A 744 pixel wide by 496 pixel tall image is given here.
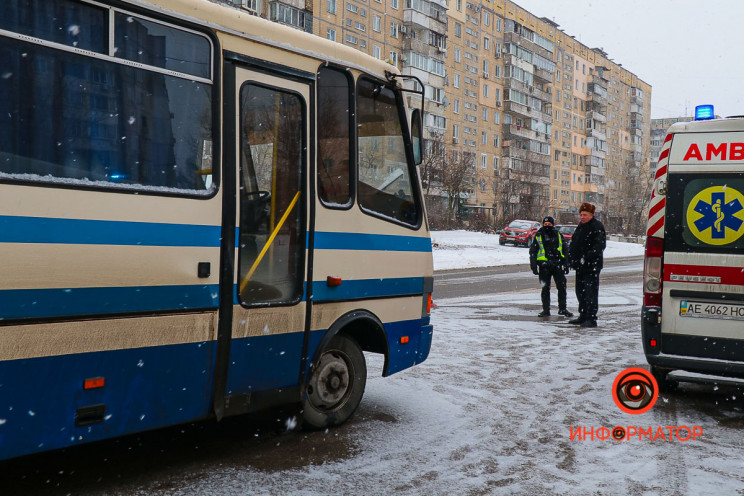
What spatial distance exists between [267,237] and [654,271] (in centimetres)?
388

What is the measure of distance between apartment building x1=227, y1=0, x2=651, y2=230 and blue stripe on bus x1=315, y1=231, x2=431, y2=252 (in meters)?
40.4

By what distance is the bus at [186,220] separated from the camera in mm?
3934

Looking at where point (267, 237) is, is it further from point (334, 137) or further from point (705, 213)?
point (705, 213)

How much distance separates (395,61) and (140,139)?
59.6 m

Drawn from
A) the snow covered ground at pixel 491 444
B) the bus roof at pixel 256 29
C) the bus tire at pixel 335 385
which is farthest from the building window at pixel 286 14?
the bus tire at pixel 335 385

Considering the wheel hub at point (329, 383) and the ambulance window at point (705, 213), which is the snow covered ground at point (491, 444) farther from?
the ambulance window at point (705, 213)

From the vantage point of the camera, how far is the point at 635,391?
7684 mm

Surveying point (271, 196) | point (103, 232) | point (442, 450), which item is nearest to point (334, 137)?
point (271, 196)

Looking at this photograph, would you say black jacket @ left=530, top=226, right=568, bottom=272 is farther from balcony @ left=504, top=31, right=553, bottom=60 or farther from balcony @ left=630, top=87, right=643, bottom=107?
balcony @ left=630, top=87, right=643, bottom=107

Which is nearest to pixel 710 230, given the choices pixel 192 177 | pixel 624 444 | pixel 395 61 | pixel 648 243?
pixel 648 243

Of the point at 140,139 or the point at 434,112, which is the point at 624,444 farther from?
the point at 434,112

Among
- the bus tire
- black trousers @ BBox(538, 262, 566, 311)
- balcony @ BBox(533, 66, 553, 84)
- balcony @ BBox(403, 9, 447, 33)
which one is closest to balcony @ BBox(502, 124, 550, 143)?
balcony @ BBox(533, 66, 553, 84)

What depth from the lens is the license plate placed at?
6.83 m

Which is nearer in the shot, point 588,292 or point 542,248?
point 588,292
